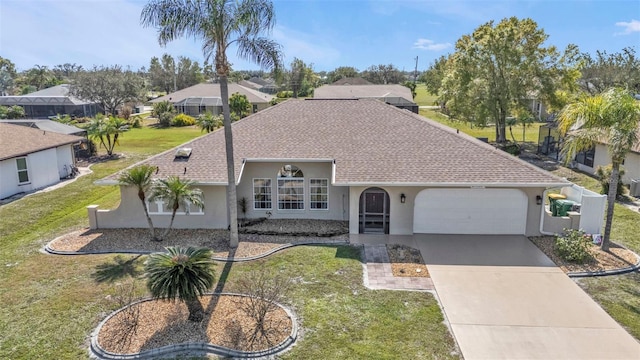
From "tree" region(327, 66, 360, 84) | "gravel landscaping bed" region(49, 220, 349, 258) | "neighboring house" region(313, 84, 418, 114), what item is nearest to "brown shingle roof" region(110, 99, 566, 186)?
"gravel landscaping bed" region(49, 220, 349, 258)

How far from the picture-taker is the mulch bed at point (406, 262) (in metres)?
13.3

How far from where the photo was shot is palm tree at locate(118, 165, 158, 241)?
1535 centimetres

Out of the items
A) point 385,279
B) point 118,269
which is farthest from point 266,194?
point 385,279

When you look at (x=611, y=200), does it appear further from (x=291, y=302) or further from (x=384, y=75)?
(x=384, y=75)

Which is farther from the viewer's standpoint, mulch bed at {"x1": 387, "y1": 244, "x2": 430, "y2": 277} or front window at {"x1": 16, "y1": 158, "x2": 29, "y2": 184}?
front window at {"x1": 16, "y1": 158, "x2": 29, "y2": 184}

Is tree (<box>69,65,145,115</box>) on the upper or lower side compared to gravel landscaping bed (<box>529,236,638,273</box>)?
upper

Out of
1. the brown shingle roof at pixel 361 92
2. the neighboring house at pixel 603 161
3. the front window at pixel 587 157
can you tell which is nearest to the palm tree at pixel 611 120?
the neighboring house at pixel 603 161

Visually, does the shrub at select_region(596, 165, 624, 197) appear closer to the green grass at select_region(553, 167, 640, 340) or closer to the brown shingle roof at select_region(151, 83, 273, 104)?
the green grass at select_region(553, 167, 640, 340)

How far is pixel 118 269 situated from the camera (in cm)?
1366

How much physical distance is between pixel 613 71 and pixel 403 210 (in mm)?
44980

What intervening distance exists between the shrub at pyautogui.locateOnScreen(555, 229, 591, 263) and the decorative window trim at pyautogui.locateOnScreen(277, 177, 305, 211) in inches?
385

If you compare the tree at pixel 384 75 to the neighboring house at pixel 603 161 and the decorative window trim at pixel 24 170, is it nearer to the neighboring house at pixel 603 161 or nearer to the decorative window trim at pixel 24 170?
the neighboring house at pixel 603 161

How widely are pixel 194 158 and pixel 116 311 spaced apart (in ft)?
26.7

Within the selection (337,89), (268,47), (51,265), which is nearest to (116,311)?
(51,265)
